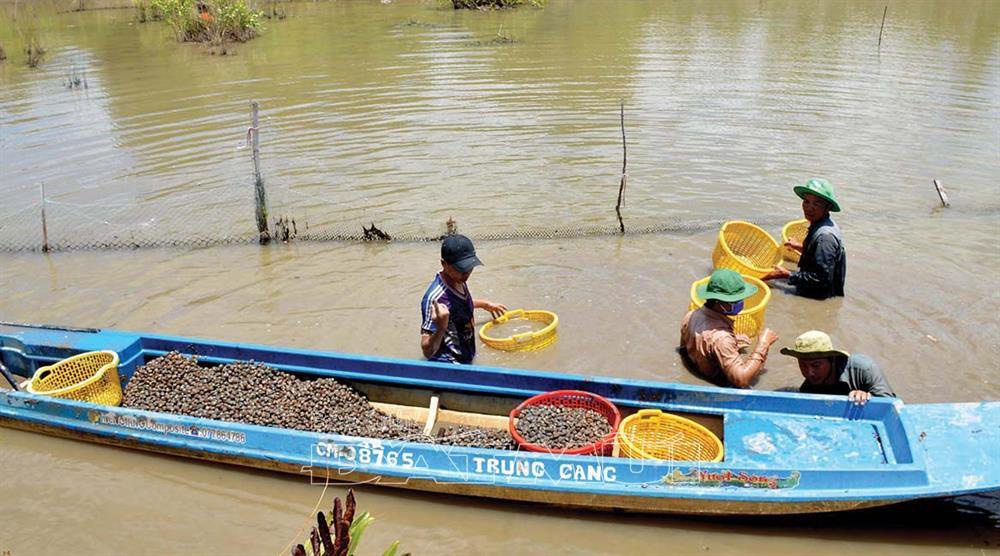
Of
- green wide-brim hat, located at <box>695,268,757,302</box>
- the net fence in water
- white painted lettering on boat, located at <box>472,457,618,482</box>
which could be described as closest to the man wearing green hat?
green wide-brim hat, located at <box>695,268,757,302</box>

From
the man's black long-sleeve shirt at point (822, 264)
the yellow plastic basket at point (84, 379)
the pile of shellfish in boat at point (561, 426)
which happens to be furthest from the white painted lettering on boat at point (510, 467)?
the man's black long-sleeve shirt at point (822, 264)

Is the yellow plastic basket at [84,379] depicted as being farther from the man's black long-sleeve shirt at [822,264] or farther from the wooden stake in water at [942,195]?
the wooden stake in water at [942,195]

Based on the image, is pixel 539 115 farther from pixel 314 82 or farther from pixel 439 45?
pixel 439 45

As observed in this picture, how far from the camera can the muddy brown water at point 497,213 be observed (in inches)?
201

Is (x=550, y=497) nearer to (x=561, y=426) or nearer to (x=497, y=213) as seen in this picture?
(x=561, y=426)

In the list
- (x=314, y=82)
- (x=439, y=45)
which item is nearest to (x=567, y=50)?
(x=439, y=45)

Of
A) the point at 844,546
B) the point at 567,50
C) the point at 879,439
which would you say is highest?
the point at 567,50

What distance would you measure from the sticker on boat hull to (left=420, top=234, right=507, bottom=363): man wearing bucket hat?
1.81 m

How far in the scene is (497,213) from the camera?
10352 mm

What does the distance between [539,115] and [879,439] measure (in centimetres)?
1087

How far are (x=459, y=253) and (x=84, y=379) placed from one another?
11.3 ft

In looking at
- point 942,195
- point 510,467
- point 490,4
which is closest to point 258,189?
point 510,467

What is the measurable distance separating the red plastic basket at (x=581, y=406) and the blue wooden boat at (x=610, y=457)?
0.09 meters

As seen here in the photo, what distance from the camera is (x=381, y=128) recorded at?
14219mm
